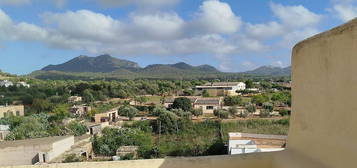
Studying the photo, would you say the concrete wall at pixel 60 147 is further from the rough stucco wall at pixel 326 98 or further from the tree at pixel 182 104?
the rough stucco wall at pixel 326 98

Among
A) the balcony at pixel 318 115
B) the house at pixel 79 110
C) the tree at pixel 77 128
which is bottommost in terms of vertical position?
the tree at pixel 77 128

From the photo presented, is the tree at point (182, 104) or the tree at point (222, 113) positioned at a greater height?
the tree at point (182, 104)

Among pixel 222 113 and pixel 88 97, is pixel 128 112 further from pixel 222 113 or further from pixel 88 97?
pixel 88 97

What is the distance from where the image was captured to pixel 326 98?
1.91 m

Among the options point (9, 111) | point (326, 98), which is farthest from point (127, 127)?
point (326, 98)

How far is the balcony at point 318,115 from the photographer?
1681mm

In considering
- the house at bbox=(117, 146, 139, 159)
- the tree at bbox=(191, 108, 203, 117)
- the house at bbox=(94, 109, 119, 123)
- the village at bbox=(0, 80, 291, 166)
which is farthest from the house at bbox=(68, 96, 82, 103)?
the house at bbox=(117, 146, 139, 159)

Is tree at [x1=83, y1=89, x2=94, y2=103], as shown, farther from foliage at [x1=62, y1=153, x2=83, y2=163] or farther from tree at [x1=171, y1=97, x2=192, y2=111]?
foliage at [x1=62, y1=153, x2=83, y2=163]

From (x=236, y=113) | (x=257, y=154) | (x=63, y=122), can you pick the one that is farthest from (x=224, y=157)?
(x=236, y=113)

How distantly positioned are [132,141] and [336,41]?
1865 centimetres

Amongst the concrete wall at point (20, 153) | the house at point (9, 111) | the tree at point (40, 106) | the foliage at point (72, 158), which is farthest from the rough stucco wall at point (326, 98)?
the tree at point (40, 106)

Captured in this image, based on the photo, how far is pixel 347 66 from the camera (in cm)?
168

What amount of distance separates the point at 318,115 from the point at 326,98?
0.16m

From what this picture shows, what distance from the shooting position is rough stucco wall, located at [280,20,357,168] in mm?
1669
